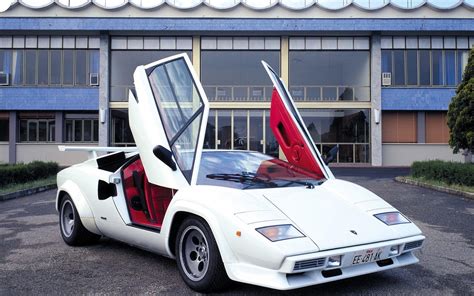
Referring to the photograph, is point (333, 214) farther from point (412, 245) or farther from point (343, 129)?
point (343, 129)

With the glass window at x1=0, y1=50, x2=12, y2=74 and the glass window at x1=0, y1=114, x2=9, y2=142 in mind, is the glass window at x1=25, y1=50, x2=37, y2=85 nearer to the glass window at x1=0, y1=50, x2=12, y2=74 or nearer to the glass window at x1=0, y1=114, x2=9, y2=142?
the glass window at x1=0, y1=50, x2=12, y2=74

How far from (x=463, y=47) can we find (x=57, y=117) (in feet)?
76.9

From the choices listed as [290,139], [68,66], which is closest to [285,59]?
[68,66]

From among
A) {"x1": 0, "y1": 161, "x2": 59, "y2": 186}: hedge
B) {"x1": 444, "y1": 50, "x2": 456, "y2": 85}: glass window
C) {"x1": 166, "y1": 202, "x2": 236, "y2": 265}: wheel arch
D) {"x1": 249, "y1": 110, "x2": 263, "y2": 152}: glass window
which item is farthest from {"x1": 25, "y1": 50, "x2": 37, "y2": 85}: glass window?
{"x1": 166, "y1": 202, "x2": 236, "y2": 265}: wheel arch

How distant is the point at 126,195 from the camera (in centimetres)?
501

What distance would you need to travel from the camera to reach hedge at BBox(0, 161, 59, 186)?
40.5 feet

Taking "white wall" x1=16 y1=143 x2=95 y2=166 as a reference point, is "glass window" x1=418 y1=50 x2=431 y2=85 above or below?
above

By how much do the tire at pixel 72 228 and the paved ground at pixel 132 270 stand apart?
12 cm

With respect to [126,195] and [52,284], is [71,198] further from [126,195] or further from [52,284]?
[52,284]

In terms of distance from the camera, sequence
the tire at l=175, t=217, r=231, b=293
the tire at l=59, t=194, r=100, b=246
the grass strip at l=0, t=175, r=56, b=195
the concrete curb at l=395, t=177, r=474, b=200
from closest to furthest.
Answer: the tire at l=175, t=217, r=231, b=293 < the tire at l=59, t=194, r=100, b=246 < the concrete curb at l=395, t=177, r=474, b=200 < the grass strip at l=0, t=175, r=56, b=195

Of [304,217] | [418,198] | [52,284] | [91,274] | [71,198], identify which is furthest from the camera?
[418,198]

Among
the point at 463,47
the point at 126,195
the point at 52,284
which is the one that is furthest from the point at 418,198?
the point at 463,47

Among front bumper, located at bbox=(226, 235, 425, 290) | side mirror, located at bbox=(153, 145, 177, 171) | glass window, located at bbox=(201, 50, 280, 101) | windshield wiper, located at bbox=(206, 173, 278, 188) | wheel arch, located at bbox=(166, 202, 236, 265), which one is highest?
glass window, located at bbox=(201, 50, 280, 101)

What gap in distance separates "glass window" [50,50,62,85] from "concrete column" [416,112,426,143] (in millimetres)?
20530
